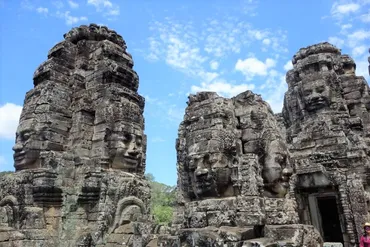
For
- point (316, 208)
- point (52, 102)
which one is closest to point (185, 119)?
point (52, 102)

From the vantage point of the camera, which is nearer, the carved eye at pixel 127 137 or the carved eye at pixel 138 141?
the carved eye at pixel 127 137

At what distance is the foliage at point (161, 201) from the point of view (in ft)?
85.9

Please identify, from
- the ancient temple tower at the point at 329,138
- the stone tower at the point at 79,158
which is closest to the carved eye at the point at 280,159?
the stone tower at the point at 79,158

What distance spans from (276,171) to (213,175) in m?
1.05

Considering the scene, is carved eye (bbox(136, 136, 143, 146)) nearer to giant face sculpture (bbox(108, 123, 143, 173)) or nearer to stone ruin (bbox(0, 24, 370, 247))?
giant face sculpture (bbox(108, 123, 143, 173))

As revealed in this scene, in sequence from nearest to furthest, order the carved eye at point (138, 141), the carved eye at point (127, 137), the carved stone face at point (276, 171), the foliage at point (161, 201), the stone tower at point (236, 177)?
the stone tower at point (236, 177)
the carved stone face at point (276, 171)
the carved eye at point (127, 137)
the carved eye at point (138, 141)
the foliage at point (161, 201)

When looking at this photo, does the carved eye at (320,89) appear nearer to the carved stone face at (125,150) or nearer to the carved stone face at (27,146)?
the carved stone face at (125,150)

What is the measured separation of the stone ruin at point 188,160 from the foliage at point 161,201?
4.28m

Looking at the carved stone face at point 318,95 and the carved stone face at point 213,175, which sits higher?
the carved stone face at point 318,95

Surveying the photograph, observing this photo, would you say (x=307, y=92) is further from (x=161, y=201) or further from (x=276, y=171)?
(x=161, y=201)

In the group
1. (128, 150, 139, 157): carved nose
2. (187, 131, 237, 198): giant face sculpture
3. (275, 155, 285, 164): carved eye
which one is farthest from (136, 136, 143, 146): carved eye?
(275, 155, 285, 164): carved eye

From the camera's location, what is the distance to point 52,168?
8273mm

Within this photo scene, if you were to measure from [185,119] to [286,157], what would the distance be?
187 cm

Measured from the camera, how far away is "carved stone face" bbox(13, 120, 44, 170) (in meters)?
8.60
